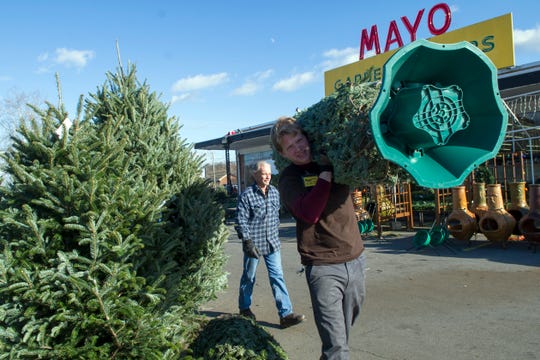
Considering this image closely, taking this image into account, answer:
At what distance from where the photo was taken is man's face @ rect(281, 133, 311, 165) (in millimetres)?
2547

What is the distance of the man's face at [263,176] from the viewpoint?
4.83 meters

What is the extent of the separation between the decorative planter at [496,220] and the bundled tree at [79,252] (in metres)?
7.31

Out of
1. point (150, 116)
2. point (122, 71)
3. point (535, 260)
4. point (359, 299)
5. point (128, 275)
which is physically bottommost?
point (535, 260)

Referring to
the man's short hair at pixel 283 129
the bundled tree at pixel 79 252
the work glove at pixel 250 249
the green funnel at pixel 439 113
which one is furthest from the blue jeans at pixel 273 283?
the green funnel at pixel 439 113

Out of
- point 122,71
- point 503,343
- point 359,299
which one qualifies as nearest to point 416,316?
point 503,343

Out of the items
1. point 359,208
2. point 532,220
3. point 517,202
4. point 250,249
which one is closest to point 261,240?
point 250,249

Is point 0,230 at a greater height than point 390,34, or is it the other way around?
point 390,34

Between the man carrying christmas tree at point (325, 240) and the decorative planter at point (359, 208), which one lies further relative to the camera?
the decorative planter at point (359, 208)

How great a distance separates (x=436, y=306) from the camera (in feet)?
16.9

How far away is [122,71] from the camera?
4.09 meters

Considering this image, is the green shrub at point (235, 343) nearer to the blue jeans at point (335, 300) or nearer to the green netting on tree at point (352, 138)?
the blue jeans at point (335, 300)

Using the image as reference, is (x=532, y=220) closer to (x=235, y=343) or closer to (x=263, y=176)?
(x=263, y=176)

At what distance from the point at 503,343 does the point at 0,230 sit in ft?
14.0

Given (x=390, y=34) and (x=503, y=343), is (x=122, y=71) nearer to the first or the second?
(x=503, y=343)
